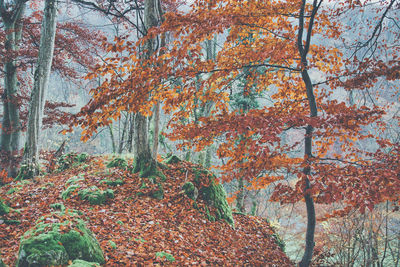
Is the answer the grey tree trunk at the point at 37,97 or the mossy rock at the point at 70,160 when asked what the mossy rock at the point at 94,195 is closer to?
the grey tree trunk at the point at 37,97

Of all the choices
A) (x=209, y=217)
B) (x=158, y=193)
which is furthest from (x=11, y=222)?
(x=209, y=217)

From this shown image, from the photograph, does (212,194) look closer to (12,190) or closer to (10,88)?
(12,190)

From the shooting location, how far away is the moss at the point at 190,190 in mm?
6145

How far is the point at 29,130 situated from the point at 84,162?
223cm

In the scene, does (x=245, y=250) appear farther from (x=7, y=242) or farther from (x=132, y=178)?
(x=7, y=242)

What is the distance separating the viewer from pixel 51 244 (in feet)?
8.68

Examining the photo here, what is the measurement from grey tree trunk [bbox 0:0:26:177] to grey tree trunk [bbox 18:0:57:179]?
1.19 m

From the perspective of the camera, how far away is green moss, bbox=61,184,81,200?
508 cm

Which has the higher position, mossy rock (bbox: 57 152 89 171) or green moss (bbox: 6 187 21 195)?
mossy rock (bbox: 57 152 89 171)

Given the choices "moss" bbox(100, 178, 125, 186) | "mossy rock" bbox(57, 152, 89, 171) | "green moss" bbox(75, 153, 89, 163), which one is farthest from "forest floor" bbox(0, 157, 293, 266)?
"green moss" bbox(75, 153, 89, 163)

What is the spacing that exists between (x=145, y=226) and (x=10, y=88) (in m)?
6.54

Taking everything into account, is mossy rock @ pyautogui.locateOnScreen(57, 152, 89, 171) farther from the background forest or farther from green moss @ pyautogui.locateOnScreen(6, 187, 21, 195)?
green moss @ pyautogui.locateOnScreen(6, 187, 21, 195)

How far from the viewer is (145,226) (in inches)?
181

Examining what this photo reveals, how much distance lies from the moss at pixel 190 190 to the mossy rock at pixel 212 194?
259 millimetres
